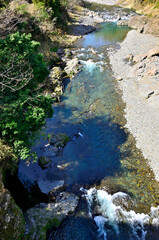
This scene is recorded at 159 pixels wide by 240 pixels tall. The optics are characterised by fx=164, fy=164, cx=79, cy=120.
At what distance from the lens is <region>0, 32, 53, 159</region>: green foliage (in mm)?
14195

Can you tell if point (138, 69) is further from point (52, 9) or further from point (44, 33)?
point (52, 9)

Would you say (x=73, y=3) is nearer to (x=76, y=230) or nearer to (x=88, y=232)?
(x=76, y=230)

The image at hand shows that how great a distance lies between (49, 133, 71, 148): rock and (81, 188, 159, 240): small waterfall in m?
7.01

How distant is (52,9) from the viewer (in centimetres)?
4641

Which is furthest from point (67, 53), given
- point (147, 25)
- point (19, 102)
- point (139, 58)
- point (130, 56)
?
point (19, 102)

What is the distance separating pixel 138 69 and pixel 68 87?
14841mm

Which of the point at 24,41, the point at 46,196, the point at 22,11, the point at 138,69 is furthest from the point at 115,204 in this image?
the point at 22,11

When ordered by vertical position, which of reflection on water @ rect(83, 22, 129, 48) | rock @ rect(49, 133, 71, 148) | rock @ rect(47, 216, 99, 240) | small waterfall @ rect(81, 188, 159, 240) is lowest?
rock @ rect(47, 216, 99, 240)

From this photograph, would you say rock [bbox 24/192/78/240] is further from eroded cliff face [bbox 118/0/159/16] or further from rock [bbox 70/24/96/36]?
eroded cliff face [bbox 118/0/159/16]

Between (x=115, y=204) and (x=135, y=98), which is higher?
(x=135, y=98)

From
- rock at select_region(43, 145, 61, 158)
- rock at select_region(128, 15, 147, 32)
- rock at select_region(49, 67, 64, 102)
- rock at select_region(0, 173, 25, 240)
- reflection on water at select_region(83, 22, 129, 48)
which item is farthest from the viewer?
rock at select_region(128, 15, 147, 32)

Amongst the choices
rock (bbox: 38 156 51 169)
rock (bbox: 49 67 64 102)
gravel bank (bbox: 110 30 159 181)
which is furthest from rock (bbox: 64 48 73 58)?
rock (bbox: 38 156 51 169)

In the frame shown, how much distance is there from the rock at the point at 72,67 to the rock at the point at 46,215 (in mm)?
25854

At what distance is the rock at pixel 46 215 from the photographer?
13.4 m
